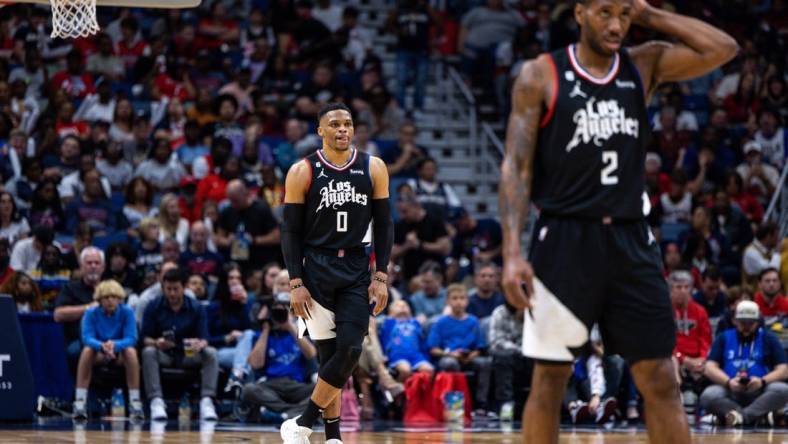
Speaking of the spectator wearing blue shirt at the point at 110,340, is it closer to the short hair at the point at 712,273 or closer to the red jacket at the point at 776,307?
the short hair at the point at 712,273

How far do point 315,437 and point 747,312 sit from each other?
5605mm

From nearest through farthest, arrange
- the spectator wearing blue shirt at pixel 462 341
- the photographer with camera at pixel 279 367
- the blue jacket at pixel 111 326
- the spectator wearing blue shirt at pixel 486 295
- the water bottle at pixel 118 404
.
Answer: the photographer with camera at pixel 279 367 < the blue jacket at pixel 111 326 < the water bottle at pixel 118 404 < the spectator wearing blue shirt at pixel 462 341 < the spectator wearing blue shirt at pixel 486 295

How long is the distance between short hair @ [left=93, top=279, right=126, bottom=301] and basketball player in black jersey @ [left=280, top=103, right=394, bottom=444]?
526 cm

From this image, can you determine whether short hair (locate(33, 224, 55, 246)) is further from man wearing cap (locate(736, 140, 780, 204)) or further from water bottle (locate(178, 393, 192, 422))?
man wearing cap (locate(736, 140, 780, 204))

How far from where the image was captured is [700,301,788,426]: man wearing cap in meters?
14.6

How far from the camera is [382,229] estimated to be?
381 inches

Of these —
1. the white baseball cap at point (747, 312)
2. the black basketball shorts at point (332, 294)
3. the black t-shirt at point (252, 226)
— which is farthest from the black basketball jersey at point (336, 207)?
the black t-shirt at point (252, 226)

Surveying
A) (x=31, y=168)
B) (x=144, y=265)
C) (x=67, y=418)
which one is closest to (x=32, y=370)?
(x=67, y=418)

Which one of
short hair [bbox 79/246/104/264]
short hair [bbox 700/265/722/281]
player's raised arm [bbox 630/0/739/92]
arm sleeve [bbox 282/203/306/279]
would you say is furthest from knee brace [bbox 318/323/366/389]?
short hair [bbox 700/265/722/281]

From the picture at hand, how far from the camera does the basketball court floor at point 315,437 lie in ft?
36.3

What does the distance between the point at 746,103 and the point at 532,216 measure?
470cm

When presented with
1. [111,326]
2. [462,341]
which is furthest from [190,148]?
[462,341]

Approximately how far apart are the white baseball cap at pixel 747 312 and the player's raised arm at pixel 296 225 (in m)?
6.77

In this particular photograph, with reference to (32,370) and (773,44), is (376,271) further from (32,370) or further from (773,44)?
(773,44)
